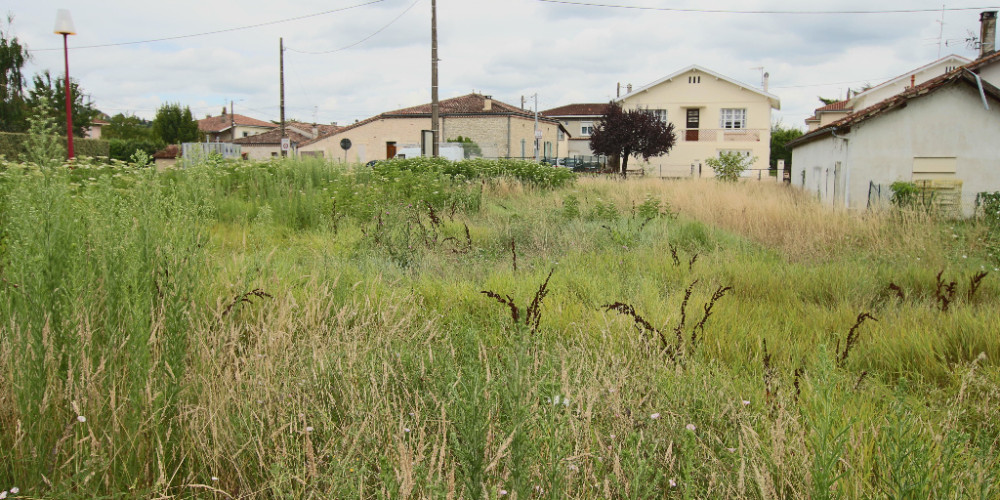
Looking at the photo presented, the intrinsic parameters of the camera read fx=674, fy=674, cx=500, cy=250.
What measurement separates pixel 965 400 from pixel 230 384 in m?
3.53

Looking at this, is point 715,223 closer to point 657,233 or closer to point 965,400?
point 657,233

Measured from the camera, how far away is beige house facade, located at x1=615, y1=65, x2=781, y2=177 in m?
44.5

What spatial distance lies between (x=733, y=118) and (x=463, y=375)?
1805 inches

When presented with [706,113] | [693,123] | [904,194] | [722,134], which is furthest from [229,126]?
[904,194]

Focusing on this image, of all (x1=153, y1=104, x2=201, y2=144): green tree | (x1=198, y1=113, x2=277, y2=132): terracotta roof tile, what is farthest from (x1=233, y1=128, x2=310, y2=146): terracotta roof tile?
(x1=198, y1=113, x2=277, y2=132): terracotta roof tile

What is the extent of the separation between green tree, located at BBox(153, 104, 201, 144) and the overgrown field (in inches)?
2272

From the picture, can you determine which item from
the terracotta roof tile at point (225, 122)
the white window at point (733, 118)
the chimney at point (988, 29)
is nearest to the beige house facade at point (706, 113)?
the white window at point (733, 118)

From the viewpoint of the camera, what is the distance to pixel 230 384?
3016 mm

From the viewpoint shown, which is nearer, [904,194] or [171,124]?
[904,194]

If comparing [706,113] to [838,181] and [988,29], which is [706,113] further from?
[838,181]

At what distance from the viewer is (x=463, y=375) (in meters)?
3.04

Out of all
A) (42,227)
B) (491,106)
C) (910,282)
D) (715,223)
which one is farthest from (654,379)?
(491,106)

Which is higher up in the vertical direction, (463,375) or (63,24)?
(63,24)

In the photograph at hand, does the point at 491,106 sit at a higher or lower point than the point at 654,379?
higher
